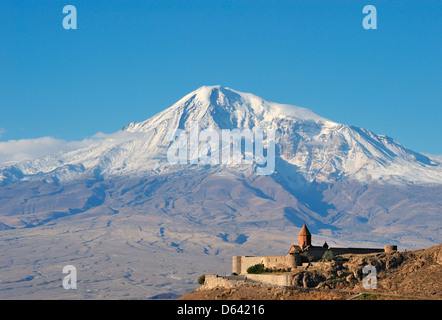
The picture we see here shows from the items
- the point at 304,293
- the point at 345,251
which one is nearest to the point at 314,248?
the point at 345,251

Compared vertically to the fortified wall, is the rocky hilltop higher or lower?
lower

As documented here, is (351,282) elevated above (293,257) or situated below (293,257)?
below

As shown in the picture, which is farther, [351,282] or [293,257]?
[293,257]

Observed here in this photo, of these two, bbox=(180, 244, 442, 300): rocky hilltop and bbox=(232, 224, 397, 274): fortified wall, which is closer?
bbox=(180, 244, 442, 300): rocky hilltop

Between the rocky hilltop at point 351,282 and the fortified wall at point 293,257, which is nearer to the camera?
the rocky hilltop at point 351,282

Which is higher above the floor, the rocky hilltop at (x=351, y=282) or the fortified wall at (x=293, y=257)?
the fortified wall at (x=293, y=257)
